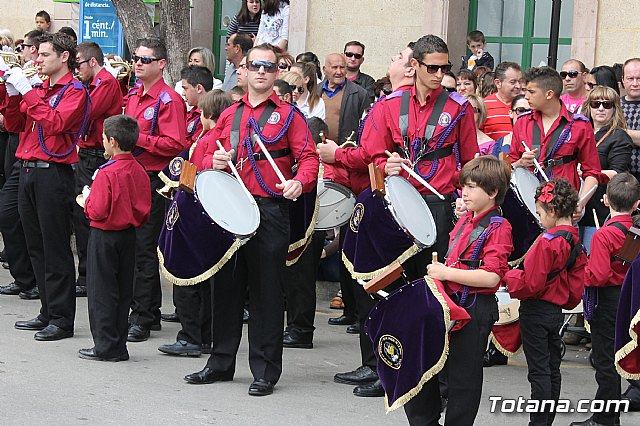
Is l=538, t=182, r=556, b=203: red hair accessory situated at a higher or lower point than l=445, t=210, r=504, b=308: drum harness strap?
higher

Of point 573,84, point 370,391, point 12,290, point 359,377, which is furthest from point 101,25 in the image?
point 370,391

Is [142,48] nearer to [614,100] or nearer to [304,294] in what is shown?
[304,294]

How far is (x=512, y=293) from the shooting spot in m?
6.73

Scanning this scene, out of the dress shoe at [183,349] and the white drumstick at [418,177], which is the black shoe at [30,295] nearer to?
the dress shoe at [183,349]

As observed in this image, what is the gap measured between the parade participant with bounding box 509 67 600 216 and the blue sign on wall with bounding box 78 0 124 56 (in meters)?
8.19

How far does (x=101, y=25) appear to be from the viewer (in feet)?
50.8

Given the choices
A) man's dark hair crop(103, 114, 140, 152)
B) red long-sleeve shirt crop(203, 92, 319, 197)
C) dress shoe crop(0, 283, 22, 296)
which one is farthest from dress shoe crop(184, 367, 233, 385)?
dress shoe crop(0, 283, 22, 296)

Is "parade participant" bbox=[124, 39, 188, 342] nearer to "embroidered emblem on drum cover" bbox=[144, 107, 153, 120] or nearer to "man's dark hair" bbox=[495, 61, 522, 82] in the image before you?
"embroidered emblem on drum cover" bbox=[144, 107, 153, 120]

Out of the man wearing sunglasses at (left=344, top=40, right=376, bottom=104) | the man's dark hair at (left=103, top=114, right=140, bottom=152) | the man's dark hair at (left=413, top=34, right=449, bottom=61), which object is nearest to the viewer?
the man's dark hair at (left=413, top=34, right=449, bottom=61)

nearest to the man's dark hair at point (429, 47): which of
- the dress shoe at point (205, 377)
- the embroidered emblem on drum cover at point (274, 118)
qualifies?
the embroidered emblem on drum cover at point (274, 118)

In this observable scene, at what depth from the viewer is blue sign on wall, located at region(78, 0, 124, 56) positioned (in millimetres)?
15359

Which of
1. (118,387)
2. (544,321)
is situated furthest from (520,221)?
(118,387)

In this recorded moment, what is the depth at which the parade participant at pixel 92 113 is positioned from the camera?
9.64 meters

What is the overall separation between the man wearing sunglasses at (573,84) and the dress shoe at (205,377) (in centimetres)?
426
